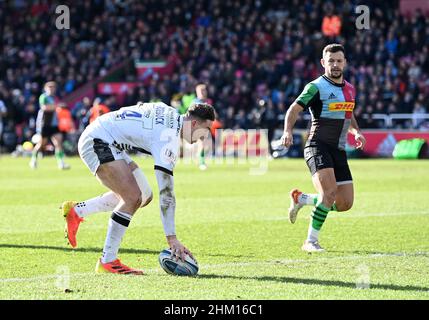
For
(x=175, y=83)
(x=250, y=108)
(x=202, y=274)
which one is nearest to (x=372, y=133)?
(x=250, y=108)

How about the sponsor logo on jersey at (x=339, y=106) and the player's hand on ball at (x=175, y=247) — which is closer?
the player's hand on ball at (x=175, y=247)

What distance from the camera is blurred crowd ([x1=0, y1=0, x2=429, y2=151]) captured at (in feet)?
110

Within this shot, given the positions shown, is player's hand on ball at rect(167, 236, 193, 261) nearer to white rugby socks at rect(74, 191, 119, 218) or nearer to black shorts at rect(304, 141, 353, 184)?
white rugby socks at rect(74, 191, 119, 218)

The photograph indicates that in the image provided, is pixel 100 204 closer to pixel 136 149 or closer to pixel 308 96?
pixel 136 149

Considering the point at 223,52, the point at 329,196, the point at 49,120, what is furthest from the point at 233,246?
the point at 223,52

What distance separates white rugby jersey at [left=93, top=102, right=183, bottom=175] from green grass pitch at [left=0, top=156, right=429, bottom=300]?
1.13 meters

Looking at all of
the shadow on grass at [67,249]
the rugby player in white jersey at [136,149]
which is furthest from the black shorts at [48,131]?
the rugby player in white jersey at [136,149]

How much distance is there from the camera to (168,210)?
337 inches

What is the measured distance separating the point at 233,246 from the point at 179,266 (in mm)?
2345

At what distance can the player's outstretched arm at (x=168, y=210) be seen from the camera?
8492 mm

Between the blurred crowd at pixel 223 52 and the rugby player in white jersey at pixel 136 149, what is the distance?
20.5 meters

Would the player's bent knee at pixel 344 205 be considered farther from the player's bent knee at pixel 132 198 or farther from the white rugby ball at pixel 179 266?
the player's bent knee at pixel 132 198

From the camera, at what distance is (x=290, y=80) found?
34688 mm

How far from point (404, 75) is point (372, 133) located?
3.20 meters
